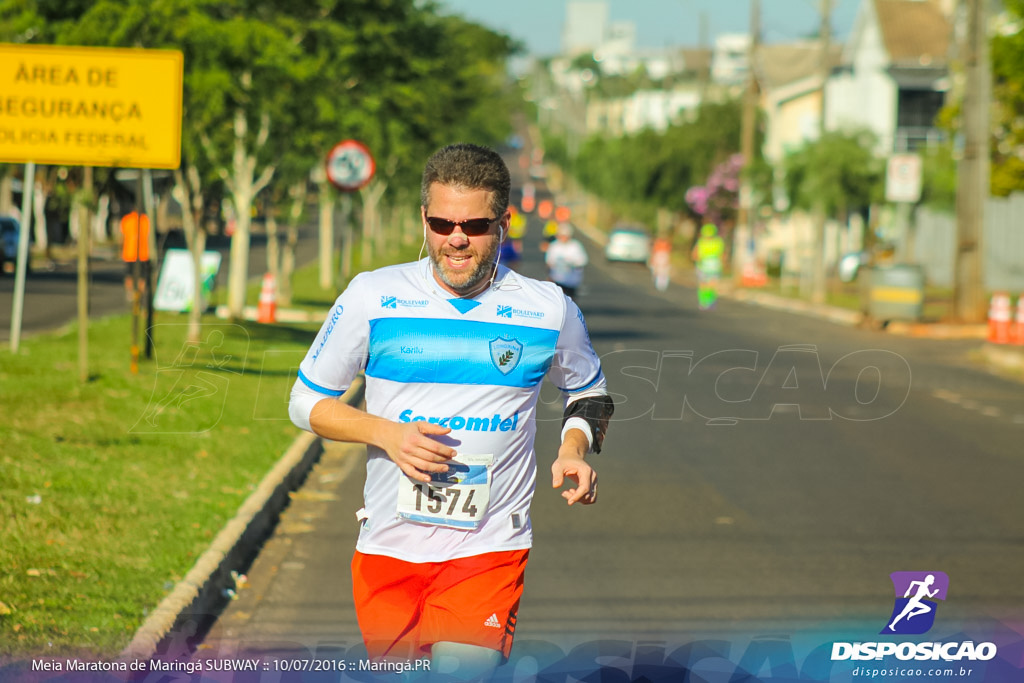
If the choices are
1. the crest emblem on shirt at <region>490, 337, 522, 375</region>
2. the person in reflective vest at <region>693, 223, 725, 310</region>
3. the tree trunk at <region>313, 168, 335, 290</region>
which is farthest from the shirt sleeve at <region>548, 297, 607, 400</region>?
the person in reflective vest at <region>693, 223, 725, 310</region>

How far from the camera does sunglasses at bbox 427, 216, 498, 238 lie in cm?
390

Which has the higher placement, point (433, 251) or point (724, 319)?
point (433, 251)

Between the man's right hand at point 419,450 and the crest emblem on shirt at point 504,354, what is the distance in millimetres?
292

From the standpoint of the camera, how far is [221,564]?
25.1 feet

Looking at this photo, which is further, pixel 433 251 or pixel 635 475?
pixel 635 475

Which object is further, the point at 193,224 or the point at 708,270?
the point at 708,270

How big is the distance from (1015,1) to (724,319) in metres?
8.87

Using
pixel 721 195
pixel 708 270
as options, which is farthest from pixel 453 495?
pixel 721 195

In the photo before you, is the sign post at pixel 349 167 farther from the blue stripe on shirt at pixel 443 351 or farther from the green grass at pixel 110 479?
the blue stripe on shirt at pixel 443 351

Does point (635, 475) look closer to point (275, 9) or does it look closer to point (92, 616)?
point (92, 616)

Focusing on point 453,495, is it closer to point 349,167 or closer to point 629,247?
point 349,167

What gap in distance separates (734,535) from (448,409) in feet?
18.7

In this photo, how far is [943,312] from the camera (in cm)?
3362

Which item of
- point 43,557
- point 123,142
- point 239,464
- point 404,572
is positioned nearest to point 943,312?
point 123,142
